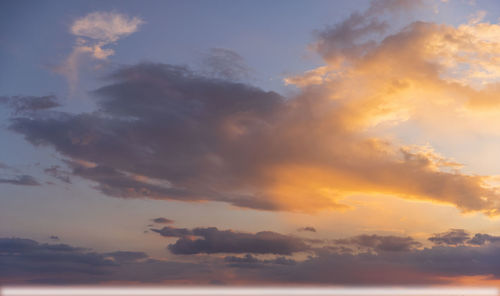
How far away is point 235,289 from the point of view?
449 inches

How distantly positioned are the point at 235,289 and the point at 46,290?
4.79 meters

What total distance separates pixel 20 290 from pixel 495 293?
12301 millimetres

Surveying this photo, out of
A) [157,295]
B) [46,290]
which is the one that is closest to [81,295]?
[46,290]

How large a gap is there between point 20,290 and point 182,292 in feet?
13.2

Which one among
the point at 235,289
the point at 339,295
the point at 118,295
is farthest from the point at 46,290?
the point at 339,295

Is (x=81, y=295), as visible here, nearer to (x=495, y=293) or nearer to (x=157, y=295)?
(x=157, y=295)

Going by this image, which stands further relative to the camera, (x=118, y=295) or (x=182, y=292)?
(x=182, y=292)

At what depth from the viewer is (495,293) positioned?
11.1 metres

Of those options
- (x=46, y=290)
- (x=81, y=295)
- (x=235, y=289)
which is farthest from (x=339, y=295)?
(x=46, y=290)

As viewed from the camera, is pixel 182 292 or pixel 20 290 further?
pixel 182 292

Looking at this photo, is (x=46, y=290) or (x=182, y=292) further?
(x=182, y=292)

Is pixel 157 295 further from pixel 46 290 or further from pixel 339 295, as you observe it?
pixel 339 295

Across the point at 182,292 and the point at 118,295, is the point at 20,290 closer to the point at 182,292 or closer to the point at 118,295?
the point at 118,295

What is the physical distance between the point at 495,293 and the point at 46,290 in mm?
11634
